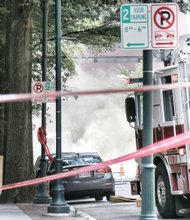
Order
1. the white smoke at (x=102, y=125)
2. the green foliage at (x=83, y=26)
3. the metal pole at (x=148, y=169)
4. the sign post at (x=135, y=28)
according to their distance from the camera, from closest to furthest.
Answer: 1. the metal pole at (x=148, y=169)
2. the sign post at (x=135, y=28)
3. the green foliage at (x=83, y=26)
4. the white smoke at (x=102, y=125)

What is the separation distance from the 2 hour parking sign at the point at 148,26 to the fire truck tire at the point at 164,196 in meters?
5.21

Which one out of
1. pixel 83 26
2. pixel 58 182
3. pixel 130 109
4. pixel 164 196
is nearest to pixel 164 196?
pixel 164 196

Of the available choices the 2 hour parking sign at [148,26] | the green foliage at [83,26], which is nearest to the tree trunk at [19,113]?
the green foliage at [83,26]

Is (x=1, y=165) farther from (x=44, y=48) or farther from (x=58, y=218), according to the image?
(x=58, y=218)

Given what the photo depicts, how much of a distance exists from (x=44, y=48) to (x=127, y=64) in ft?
245

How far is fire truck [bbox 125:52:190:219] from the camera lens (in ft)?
45.6

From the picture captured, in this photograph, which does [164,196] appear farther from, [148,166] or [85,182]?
[85,182]

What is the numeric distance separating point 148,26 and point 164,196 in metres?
5.75

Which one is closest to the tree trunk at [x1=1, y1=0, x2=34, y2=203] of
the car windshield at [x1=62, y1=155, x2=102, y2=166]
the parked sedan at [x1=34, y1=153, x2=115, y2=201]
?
the parked sedan at [x1=34, y1=153, x2=115, y2=201]

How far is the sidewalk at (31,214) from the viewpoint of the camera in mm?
15098

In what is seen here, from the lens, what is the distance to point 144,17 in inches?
387

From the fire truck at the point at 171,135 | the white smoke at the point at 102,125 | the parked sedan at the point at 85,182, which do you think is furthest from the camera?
the white smoke at the point at 102,125

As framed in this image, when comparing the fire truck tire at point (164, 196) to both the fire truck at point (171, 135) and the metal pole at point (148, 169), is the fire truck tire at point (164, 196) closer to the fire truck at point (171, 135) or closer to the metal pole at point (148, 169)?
the fire truck at point (171, 135)

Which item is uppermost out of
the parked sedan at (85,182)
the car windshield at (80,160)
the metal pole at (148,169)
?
the metal pole at (148,169)
